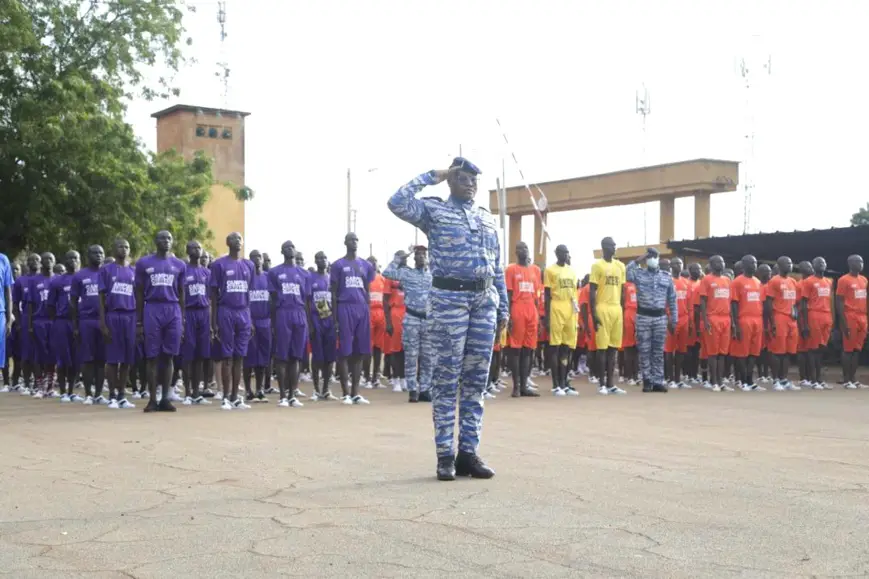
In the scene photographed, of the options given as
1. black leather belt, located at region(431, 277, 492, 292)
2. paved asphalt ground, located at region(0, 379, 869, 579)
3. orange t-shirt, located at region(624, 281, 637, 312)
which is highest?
black leather belt, located at region(431, 277, 492, 292)

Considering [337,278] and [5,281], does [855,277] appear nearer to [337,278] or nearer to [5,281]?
[337,278]

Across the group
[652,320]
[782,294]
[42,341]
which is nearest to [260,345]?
[42,341]

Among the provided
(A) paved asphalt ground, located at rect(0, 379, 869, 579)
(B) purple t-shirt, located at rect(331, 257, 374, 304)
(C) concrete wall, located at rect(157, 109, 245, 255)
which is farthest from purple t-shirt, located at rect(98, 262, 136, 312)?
(C) concrete wall, located at rect(157, 109, 245, 255)

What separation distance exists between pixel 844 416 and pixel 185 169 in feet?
77.8

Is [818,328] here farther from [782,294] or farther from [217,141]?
[217,141]

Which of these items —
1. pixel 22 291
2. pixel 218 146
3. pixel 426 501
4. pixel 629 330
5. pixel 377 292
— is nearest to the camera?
pixel 426 501

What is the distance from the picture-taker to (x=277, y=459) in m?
8.53

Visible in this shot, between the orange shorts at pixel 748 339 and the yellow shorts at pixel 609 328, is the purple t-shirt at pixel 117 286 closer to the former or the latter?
the yellow shorts at pixel 609 328

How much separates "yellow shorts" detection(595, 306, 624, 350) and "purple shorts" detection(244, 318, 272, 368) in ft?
16.3

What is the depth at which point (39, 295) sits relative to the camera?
56.3 ft

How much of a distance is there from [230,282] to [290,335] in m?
1.16

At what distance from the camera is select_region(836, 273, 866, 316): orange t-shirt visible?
18359 millimetres

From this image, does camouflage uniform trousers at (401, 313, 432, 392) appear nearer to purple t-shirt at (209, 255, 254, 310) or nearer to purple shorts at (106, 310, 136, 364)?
purple t-shirt at (209, 255, 254, 310)

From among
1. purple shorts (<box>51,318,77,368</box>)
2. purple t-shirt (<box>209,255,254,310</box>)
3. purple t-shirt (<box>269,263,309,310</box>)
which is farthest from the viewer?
purple shorts (<box>51,318,77,368</box>)
